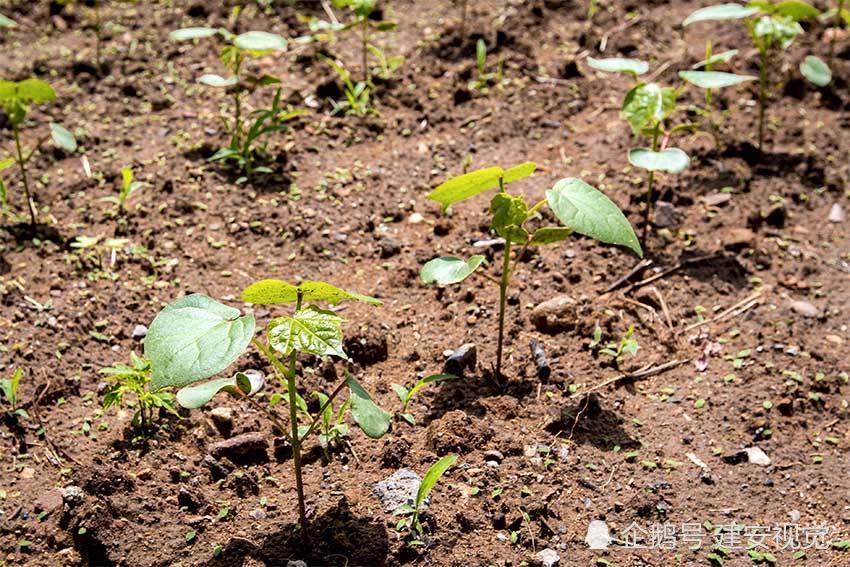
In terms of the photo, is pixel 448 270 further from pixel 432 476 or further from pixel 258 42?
pixel 258 42

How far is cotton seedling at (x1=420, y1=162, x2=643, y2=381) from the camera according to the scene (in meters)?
2.16

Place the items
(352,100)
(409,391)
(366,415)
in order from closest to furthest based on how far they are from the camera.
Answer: (366,415), (409,391), (352,100)

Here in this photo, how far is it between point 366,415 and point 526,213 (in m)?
0.65

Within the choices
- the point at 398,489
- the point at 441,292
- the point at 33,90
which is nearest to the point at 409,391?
the point at 398,489

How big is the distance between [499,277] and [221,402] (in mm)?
912

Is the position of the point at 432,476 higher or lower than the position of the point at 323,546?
higher

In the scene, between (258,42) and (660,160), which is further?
(258,42)

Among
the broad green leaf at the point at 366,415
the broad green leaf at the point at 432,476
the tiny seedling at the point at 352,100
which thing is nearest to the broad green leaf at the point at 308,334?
the broad green leaf at the point at 366,415

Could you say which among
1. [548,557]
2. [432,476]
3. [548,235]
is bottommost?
[548,557]

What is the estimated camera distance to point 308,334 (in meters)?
1.82

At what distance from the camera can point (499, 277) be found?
2916 mm

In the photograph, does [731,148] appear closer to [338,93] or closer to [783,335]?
[783,335]

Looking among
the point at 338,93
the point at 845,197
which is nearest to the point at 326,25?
the point at 338,93

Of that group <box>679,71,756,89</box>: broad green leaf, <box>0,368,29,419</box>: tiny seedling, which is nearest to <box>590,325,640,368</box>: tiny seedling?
<box>679,71,756,89</box>: broad green leaf
